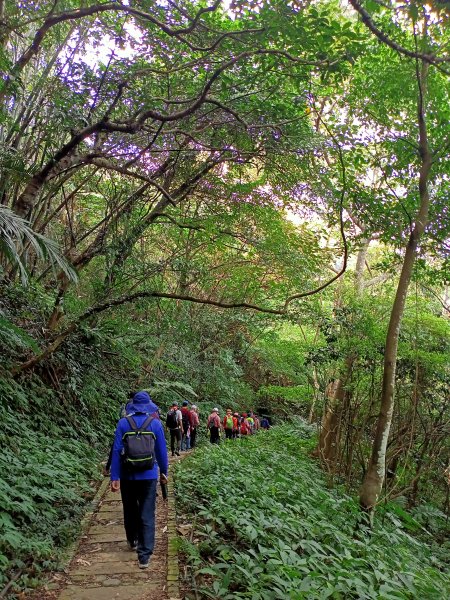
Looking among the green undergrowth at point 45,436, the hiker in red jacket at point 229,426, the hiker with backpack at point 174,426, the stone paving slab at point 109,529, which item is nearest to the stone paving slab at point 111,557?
the green undergrowth at point 45,436

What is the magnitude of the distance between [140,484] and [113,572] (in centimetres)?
78

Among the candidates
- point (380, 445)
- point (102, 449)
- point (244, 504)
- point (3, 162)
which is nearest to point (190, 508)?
point (244, 504)

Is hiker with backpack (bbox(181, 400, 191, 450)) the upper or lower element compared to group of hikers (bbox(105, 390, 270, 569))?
lower

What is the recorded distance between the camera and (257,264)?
42.2ft

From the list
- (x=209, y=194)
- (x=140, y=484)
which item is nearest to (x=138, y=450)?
(x=140, y=484)

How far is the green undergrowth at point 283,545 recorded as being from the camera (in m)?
3.90

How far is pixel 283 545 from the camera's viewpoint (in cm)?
444

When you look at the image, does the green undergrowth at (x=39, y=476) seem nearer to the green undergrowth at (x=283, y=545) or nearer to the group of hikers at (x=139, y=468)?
the group of hikers at (x=139, y=468)

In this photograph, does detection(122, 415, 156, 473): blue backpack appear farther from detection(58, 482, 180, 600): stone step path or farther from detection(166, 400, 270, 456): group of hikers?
detection(166, 400, 270, 456): group of hikers

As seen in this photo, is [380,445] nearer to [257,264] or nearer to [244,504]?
[244,504]

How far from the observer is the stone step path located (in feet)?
12.8

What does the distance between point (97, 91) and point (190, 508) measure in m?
→ 6.56

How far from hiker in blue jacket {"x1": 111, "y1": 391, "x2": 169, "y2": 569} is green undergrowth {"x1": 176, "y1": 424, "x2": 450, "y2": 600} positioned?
0.46 m

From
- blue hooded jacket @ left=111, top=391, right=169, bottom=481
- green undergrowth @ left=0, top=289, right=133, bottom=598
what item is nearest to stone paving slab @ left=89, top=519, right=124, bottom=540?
green undergrowth @ left=0, top=289, right=133, bottom=598
